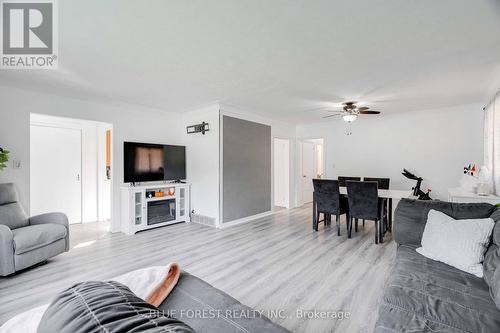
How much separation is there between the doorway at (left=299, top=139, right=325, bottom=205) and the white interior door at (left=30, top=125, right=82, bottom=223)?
18.3 ft

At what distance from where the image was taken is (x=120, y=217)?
4.38 m

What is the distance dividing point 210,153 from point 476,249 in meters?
3.99

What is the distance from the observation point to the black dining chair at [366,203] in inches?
143

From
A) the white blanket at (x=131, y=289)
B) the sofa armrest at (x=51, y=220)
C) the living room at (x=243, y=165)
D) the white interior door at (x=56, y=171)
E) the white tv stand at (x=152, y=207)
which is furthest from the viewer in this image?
the white interior door at (x=56, y=171)

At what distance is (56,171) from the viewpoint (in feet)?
14.9

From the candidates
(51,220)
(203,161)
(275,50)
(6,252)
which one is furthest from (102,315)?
(203,161)

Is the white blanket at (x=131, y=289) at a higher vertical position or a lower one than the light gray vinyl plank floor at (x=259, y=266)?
higher

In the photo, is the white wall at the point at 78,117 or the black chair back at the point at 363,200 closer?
the white wall at the point at 78,117

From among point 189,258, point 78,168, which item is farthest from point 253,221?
point 78,168

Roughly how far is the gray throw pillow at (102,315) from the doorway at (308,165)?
20.9 feet

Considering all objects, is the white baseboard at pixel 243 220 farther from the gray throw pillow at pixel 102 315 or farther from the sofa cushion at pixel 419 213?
the gray throw pillow at pixel 102 315

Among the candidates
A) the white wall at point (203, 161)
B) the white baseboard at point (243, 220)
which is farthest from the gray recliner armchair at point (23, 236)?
the white baseboard at point (243, 220)

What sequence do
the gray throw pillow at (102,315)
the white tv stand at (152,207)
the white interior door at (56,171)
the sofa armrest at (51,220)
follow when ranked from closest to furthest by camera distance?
the gray throw pillow at (102,315) < the sofa armrest at (51,220) < the white tv stand at (152,207) < the white interior door at (56,171)

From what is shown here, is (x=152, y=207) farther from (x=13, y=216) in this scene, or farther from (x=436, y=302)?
(x=436, y=302)
